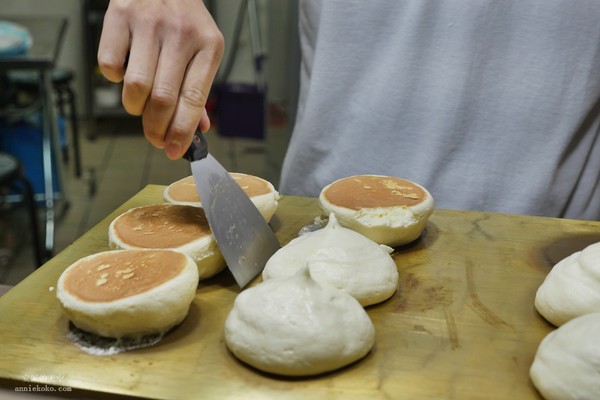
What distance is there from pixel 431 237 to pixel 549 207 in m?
0.39

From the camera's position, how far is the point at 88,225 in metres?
3.99

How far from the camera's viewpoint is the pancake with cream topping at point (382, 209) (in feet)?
4.23

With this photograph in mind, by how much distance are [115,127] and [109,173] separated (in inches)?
53.0

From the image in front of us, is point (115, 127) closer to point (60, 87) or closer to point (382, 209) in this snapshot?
point (60, 87)

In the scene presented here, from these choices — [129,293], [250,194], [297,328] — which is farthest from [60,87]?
[297,328]

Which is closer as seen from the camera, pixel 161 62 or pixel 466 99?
pixel 161 62

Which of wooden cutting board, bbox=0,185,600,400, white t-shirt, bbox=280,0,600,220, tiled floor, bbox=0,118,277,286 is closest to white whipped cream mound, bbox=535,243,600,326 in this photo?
wooden cutting board, bbox=0,185,600,400

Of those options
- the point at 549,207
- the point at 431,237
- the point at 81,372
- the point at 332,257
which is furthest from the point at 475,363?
the point at 549,207

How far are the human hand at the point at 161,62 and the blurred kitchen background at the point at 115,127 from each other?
151 cm

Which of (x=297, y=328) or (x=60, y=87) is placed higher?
(x=297, y=328)

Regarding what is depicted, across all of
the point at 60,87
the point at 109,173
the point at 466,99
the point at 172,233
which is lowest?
the point at 109,173

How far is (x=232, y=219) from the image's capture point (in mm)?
1223

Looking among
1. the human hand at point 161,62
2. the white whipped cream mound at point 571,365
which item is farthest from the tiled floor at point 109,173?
the white whipped cream mound at point 571,365

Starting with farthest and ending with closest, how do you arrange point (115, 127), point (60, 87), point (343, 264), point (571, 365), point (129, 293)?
point (115, 127), point (60, 87), point (343, 264), point (129, 293), point (571, 365)
